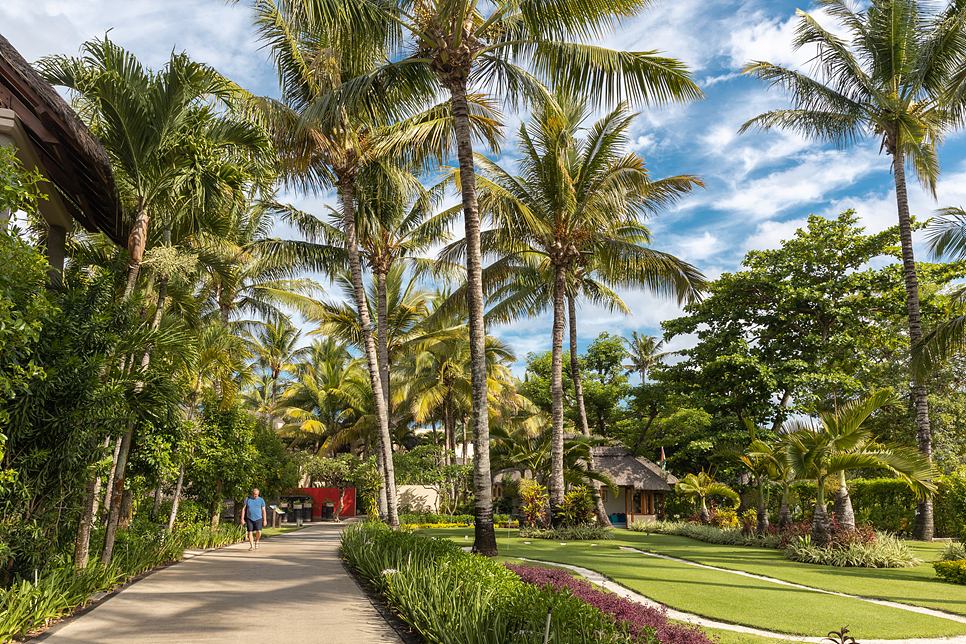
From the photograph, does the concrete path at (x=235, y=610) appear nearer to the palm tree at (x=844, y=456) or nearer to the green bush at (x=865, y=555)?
the green bush at (x=865, y=555)

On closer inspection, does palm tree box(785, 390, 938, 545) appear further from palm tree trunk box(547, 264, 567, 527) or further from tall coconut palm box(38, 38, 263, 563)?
tall coconut palm box(38, 38, 263, 563)

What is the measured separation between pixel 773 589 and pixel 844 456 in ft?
17.5

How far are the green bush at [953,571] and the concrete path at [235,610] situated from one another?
373 inches

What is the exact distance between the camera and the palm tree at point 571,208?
57.0 feet

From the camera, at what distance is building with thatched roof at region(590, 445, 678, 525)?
27500 mm

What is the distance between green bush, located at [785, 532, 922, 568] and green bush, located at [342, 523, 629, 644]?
8.50 m

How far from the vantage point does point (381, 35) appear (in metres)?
11.8

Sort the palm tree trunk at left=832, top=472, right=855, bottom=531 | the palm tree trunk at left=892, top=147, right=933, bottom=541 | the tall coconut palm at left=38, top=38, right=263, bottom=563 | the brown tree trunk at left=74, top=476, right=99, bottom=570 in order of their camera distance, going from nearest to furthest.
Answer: the brown tree trunk at left=74, top=476, right=99, bottom=570 → the tall coconut palm at left=38, top=38, right=263, bottom=563 → the palm tree trunk at left=832, top=472, right=855, bottom=531 → the palm tree trunk at left=892, top=147, right=933, bottom=541

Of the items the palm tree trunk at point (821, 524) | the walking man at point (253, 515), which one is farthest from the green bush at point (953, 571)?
the walking man at point (253, 515)

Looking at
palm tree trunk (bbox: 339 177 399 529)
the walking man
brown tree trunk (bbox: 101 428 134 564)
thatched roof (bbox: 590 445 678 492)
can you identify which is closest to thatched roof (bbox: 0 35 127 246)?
brown tree trunk (bbox: 101 428 134 564)

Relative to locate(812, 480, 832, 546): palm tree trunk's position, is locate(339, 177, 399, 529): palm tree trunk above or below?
above

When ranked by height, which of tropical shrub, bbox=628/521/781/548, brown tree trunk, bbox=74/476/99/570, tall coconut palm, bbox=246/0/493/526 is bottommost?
tropical shrub, bbox=628/521/781/548

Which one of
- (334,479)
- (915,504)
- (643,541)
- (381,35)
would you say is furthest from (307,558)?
(334,479)

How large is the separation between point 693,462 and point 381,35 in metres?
20.2
